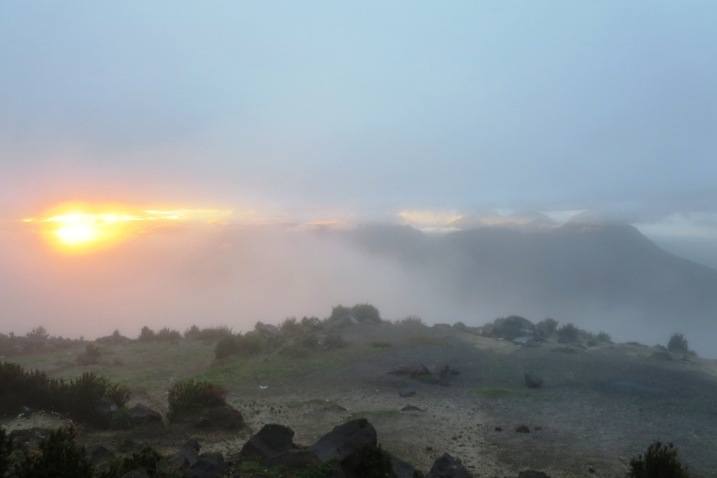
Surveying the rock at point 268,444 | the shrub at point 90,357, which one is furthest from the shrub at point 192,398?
the shrub at point 90,357

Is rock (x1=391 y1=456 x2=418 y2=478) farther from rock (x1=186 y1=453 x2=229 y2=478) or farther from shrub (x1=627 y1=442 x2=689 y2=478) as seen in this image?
shrub (x1=627 y1=442 x2=689 y2=478)

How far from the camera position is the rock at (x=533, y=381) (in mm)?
21219

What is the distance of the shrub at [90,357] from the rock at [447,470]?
19740 millimetres

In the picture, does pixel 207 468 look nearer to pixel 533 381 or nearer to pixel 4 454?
pixel 4 454

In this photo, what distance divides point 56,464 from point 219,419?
676 centimetres

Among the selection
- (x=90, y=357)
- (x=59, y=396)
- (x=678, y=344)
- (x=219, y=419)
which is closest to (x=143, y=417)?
(x=219, y=419)

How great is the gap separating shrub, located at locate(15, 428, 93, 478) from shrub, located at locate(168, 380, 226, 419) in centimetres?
652

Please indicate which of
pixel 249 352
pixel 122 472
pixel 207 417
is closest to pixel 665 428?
A: pixel 207 417

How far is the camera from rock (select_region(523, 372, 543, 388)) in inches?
835

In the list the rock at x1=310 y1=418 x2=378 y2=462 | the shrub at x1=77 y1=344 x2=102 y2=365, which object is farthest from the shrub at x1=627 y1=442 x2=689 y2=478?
the shrub at x1=77 y1=344 x2=102 y2=365

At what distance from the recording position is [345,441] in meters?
11.1

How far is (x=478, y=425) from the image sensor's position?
52.0 ft

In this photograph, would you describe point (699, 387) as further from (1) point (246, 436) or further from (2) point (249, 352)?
(2) point (249, 352)

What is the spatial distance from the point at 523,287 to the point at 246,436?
18942cm
